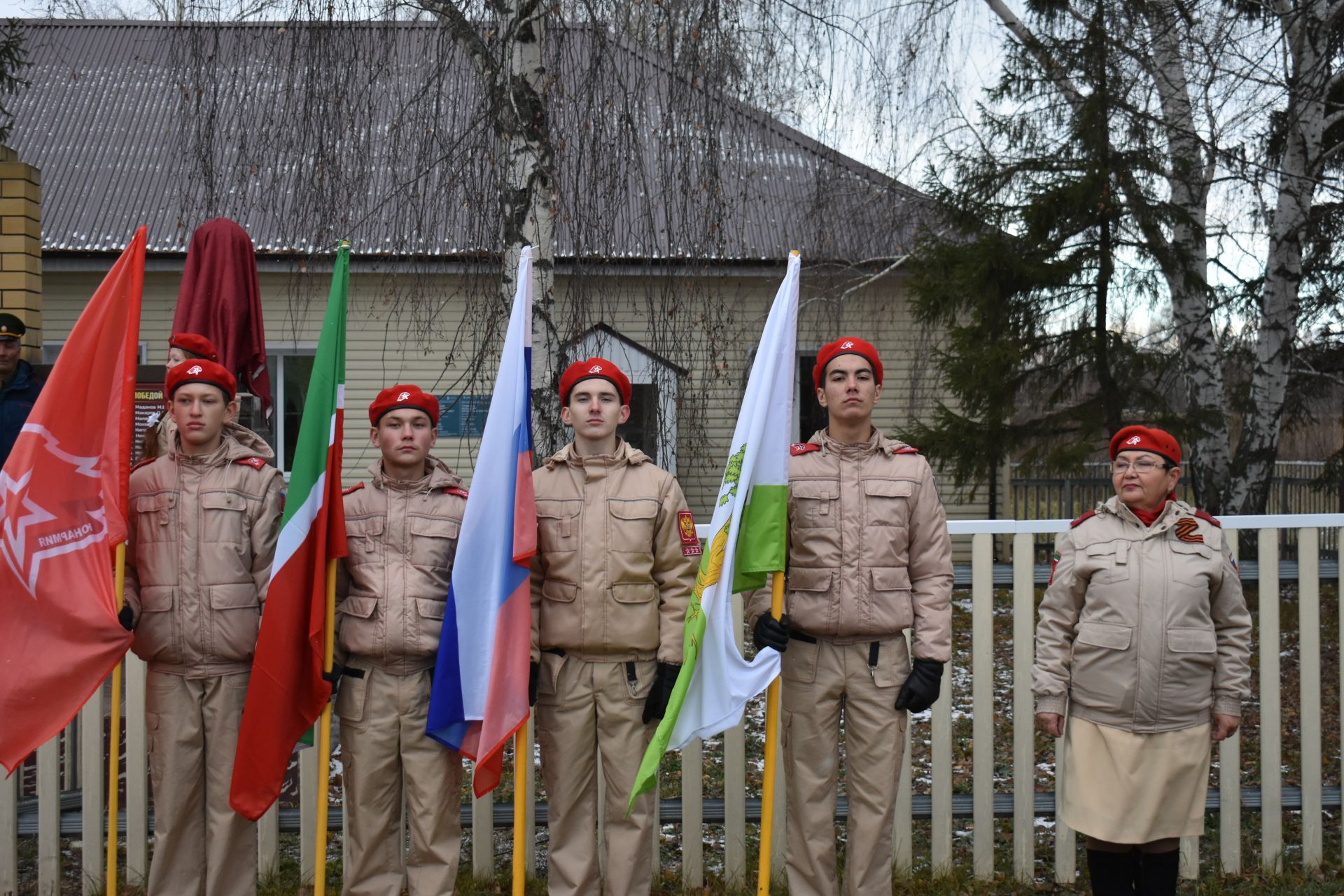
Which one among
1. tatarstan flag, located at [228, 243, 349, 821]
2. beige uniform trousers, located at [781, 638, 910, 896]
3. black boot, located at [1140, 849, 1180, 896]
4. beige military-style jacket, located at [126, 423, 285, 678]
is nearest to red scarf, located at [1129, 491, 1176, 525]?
beige uniform trousers, located at [781, 638, 910, 896]

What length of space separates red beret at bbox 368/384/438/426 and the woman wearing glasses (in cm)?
221

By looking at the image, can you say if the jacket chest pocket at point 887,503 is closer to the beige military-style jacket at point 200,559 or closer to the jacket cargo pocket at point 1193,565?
the jacket cargo pocket at point 1193,565

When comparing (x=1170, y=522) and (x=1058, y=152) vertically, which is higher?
(x=1058, y=152)

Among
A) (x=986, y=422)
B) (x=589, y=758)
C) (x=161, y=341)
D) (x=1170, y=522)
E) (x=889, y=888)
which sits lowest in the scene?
(x=889, y=888)

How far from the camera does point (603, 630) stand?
3920 mm

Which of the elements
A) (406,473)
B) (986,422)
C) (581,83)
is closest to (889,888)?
(406,473)

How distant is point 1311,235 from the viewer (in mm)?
10961

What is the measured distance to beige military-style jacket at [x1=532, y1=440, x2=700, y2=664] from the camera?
3.93 m

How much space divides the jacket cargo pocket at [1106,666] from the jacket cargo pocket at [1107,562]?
0.15 meters

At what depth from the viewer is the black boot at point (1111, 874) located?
402 centimetres

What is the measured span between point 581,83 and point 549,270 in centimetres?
93

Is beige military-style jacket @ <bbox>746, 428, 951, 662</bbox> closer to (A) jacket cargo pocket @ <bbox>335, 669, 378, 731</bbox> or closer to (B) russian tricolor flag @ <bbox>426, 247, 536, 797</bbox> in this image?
(B) russian tricolor flag @ <bbox>426, 247, 536, 797</bbox>

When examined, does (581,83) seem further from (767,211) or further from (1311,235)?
(1311,235)

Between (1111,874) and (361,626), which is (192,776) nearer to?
(361,626)
